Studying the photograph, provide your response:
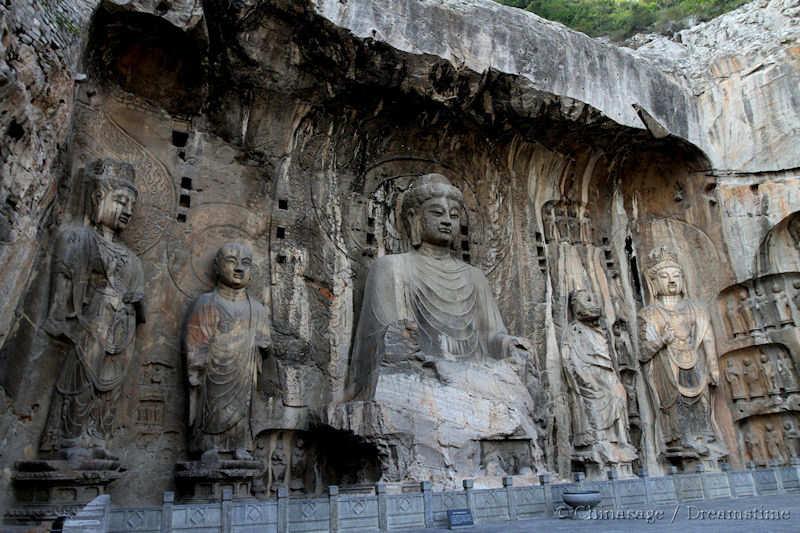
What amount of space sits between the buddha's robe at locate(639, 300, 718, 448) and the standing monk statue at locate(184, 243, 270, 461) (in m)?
4.93

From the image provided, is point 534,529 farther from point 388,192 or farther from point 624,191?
point 624,191

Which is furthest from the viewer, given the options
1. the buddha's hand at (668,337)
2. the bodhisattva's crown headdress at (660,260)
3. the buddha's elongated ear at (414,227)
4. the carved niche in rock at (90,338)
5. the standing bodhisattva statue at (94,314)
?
the bodhisattva's crown headdress at (660,260)

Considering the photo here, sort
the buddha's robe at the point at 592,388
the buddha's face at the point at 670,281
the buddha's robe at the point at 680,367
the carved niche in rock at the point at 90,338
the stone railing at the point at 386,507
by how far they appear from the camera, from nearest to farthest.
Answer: the stone railing at the point at 386,507, the carved niche in rock at the point at 90,338, the buddha's robe at the point at 592,388, the buddha's robe at the point at 680,367, the buddha's face at the point at 670,281

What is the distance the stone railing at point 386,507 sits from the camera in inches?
154

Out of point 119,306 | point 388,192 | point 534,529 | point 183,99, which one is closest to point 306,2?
point 183,99

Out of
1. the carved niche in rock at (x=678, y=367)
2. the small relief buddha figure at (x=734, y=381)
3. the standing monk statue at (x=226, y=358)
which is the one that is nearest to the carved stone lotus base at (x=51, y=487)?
the standing monk statue at (x=226, y=358)

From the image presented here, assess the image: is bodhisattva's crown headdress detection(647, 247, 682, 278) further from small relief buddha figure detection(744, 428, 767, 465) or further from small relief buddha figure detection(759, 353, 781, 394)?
small relief buddha figure detection(744, 428, 767, 465)

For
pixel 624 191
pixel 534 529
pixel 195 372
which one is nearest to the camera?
pixel 534 529

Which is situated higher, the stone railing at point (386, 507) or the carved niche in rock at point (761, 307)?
the carved niche in rock at point (761, 307)

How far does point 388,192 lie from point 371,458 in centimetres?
360

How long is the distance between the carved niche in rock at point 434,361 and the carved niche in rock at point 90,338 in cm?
198

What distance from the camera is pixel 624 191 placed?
9.57 metres

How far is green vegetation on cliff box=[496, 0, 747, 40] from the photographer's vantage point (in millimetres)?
10117

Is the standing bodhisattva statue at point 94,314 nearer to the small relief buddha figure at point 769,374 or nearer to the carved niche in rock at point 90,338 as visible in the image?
the carved niche in rock at point 90,338
